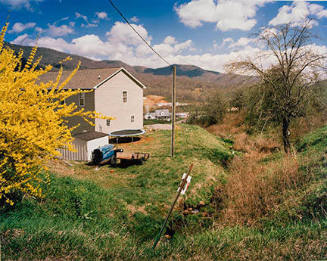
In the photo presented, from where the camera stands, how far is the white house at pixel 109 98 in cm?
2033

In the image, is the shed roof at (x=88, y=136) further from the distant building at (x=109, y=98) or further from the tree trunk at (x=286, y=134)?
the tree trunk at (x=286, y=134)

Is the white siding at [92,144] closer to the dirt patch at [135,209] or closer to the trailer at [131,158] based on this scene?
the trailer at [131,158]

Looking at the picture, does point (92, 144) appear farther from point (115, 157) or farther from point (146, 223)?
point (146, 223)

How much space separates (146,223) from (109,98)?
1619cm

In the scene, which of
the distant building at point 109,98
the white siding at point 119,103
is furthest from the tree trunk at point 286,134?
the distant building at point 109,98

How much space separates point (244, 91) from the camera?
40.3 ft

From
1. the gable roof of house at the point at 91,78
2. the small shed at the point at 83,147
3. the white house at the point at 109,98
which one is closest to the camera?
the small shed at the point at 83,147

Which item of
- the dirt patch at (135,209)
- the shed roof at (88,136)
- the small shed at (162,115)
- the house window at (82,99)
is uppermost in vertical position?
the house window at (82,99)

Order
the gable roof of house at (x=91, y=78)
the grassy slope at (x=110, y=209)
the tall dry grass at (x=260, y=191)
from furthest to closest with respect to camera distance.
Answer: the gable roof of house at (x=91, y=78)
the tall dry grass at (x=260, y=191)
the grassy slope at (x=110, y=209)

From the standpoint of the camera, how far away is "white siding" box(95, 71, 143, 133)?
20.7 metres

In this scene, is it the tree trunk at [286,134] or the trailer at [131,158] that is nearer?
the tree trunk at [286,134]

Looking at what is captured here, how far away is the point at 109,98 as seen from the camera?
21.5 m

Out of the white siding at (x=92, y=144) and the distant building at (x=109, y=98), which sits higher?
the distant building at (x=109, y=98)

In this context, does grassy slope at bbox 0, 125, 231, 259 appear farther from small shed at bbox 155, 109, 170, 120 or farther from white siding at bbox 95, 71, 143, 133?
small shed at bbox 155, 109, 170, 120
